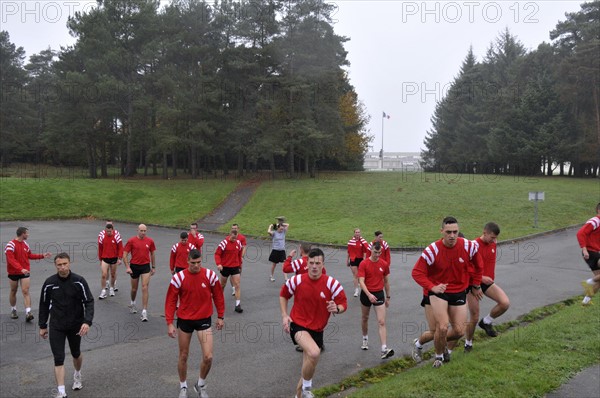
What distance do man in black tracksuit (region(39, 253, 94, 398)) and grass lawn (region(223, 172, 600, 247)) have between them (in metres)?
16.0

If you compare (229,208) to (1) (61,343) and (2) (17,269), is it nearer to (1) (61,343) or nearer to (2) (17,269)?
(2) (17,269)

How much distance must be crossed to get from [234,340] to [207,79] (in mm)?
35808

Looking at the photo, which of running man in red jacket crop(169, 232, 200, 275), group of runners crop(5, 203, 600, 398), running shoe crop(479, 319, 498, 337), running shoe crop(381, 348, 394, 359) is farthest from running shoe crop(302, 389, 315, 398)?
running man in red jacket crop(169, 232, 200, 275)

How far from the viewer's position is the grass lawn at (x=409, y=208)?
980 inches

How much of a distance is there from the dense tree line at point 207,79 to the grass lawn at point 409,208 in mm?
6452

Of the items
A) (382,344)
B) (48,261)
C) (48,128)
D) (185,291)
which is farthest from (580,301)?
(48,128)

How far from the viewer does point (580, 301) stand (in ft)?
37.5

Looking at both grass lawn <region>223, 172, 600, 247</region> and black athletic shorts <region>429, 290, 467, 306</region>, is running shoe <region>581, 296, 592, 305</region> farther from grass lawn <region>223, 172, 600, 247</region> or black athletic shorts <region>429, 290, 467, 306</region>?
grass lawn <region>223, 172, 600, 247</region>

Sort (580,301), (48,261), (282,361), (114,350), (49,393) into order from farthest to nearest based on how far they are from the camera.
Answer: (48,261) < (580,301) < (114,350) < (282,361) < (49,393)

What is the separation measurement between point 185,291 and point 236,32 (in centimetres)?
3981

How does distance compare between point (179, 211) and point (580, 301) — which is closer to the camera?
point (580, 301)

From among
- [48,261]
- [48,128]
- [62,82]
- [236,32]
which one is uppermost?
[236,32]

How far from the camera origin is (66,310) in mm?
6738

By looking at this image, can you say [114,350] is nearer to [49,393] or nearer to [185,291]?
[49,393]
